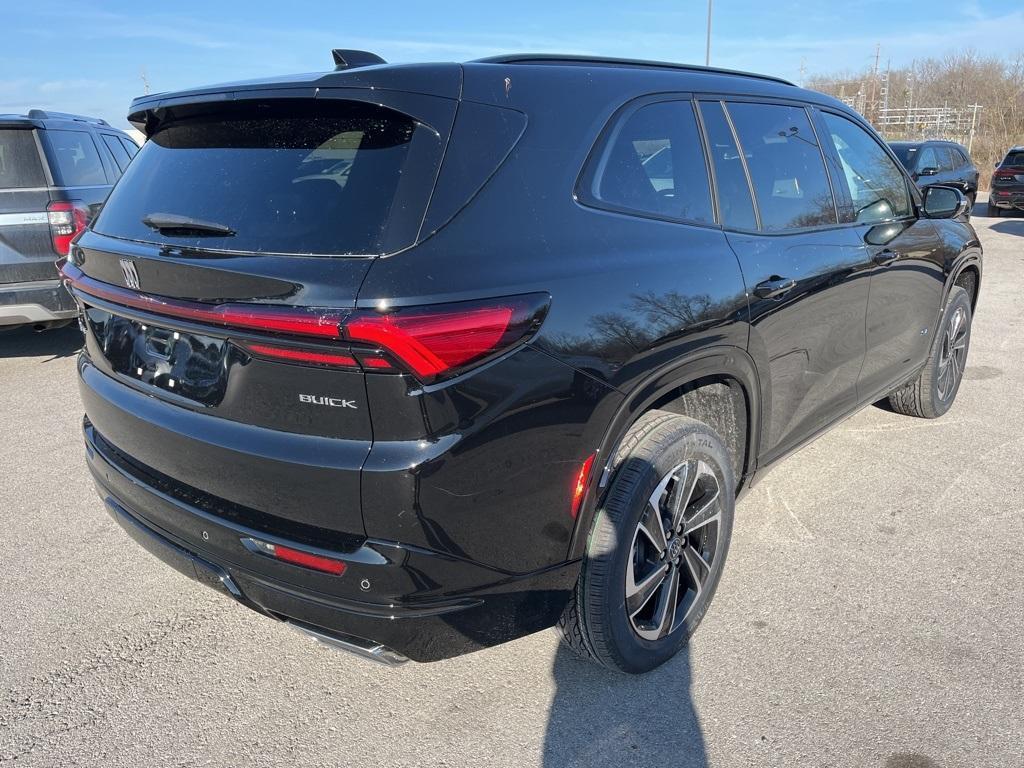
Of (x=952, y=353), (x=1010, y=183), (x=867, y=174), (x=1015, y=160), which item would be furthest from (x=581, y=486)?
(x=1015, y=160)

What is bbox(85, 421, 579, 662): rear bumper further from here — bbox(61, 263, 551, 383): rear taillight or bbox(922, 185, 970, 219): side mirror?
bbox(922, 185, 970, 219): side mirror

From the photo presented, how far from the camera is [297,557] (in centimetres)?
196

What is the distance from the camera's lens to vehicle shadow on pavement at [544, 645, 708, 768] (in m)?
2.25

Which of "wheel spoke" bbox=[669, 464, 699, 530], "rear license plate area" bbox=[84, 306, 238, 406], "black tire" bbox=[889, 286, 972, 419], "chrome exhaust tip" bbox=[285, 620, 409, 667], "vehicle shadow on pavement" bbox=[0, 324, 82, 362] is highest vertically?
"rear license plate area" bbox=[84, 306, 238, 406]

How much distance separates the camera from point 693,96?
2.76 meters

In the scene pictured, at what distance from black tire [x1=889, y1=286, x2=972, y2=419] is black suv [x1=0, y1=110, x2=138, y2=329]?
18.7 feet

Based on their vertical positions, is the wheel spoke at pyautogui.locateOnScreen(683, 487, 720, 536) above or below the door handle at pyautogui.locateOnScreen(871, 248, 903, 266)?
below

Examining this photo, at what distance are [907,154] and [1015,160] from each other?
3286mm

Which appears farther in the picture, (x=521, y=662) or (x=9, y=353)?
(x=9, y=353)

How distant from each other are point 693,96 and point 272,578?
2.10 metres

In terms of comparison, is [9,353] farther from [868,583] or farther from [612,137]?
[868,583]

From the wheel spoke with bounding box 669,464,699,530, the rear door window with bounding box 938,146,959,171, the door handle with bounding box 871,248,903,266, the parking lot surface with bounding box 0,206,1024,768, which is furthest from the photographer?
the rear door window with bounding box 938,146,959,171

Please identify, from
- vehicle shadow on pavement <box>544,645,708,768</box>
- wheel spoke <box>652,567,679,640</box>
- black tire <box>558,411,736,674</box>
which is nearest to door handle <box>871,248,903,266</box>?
black tire <box>558,411,736,674</box>

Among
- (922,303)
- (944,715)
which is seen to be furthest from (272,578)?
(922,303)
